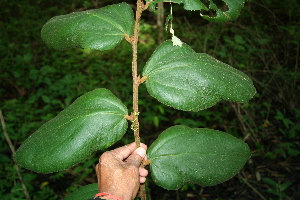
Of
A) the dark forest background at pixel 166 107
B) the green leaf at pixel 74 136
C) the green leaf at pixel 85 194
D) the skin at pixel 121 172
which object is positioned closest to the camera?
the green leaf at pixel 74 136

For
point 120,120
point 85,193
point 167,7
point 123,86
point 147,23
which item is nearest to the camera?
point 120,120

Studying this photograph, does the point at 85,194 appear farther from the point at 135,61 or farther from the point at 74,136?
the point at 135,61

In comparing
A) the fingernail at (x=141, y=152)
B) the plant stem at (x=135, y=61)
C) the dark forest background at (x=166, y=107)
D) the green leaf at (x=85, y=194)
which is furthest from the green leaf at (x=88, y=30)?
the dark forest background at (x=166, y=107)

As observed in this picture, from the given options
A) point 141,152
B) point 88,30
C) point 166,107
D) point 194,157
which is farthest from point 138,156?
point 166,107

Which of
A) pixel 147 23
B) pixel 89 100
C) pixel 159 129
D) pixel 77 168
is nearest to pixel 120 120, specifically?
pixel 89 100

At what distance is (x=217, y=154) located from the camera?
103cm

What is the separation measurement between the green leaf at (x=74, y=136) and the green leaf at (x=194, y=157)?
0.68 ft

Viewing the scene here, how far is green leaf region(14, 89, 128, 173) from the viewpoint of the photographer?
0.88 meters

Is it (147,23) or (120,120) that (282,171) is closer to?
(120,120)

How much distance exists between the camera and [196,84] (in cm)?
91

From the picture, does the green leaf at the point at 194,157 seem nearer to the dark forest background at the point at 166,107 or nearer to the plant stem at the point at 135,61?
the plant stem at the point at 135,61

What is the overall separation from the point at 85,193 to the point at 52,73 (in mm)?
3617

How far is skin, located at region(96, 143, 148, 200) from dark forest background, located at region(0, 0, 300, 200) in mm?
1448

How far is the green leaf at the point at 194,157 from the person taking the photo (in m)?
1.02
